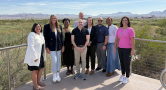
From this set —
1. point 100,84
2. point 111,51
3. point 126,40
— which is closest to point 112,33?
point 111,51

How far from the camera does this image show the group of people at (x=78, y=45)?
305 centimetres

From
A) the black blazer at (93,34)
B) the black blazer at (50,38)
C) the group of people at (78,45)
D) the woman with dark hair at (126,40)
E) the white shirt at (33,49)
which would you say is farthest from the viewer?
the black blazer at (93,34)

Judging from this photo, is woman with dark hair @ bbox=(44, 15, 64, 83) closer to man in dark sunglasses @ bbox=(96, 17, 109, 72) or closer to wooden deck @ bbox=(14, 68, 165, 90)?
wooden deck @ bbox=(14, 68, 165, 90)

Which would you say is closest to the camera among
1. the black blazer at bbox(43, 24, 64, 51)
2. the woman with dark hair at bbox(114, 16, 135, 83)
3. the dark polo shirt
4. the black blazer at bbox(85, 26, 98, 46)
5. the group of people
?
the group of people

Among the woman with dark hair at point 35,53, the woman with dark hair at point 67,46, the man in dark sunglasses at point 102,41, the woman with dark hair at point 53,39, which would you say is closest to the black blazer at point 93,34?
the man in dark sunglasses at point 102,41

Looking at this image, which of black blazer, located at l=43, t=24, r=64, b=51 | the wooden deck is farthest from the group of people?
the wooden deck

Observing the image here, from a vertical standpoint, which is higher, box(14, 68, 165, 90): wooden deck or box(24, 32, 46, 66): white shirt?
box(24, 32, 46, 66): white shirt

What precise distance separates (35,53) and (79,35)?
3.96ft

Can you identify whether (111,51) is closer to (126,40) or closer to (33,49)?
(126,40)

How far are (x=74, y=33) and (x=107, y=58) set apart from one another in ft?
4.20

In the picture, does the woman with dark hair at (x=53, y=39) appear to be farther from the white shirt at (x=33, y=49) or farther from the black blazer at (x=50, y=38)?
the white shirt at (x=33, y=49)

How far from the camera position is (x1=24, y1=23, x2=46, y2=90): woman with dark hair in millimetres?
2889

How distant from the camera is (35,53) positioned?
9.61ft

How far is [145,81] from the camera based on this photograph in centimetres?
371
